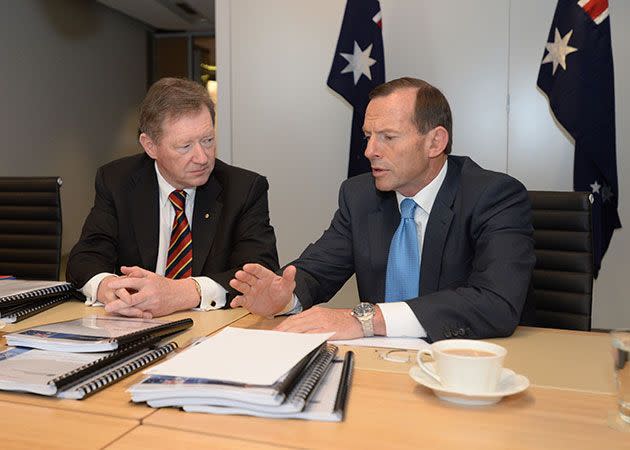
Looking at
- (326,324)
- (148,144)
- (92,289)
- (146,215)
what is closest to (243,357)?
(326,324)

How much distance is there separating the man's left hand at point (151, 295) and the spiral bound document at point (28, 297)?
21 centimetres

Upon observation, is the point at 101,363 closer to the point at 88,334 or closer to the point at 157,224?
the point at 88,334

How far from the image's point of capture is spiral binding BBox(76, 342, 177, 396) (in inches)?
41.8

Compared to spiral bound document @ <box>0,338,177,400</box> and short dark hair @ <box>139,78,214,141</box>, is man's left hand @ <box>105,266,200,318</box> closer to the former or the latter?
spiral bound document @ <box>0,338,177,400</box>

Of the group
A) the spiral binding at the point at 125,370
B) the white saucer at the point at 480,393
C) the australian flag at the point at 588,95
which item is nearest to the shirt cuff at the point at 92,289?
the spiral binding at the point at 125,370

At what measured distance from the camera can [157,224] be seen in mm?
2246

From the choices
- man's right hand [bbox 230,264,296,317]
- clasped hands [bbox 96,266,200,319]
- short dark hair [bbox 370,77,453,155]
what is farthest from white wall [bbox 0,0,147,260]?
man's right hand [bbox 230,264,296,317]

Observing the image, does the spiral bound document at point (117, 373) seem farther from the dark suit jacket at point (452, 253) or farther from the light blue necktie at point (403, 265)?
the light blue necktie at point (403, 265)

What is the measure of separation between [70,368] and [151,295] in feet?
1.75

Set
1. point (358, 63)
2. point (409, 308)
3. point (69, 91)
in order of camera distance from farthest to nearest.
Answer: point (69, 91) < point (358, 63) < point (409, 308)

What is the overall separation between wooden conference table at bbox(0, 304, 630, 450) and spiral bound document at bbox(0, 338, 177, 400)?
2 cm

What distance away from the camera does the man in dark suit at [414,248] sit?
150 cm

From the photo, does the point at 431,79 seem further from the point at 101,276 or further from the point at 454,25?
the point at 101,276

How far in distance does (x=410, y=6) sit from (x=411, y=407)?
11.0 feet
